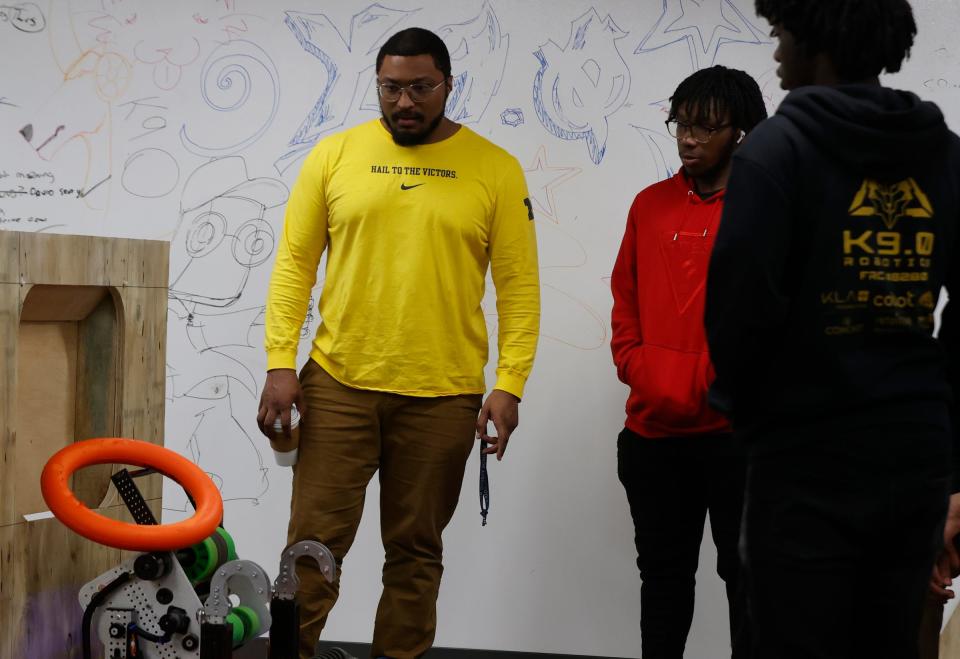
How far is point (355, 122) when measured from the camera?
9.82ft

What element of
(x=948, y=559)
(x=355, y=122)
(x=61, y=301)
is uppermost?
(x=355, y=122)

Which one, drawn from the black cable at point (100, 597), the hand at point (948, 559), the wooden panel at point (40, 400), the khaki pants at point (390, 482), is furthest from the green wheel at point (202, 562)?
the hand at point (948, 559)

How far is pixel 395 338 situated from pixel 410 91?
1.75 ft

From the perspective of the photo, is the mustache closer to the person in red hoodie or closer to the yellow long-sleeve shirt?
the yellow long-sleeve shirt

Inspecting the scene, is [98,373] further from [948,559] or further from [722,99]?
[948,559]

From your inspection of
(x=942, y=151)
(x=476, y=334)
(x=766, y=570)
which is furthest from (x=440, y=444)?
(x=942, y=151)

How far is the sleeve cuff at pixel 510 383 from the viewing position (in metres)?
2.38

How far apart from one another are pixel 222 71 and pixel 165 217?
445 millimetres

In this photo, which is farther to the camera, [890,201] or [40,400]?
[40,400]

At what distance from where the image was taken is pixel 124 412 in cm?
223

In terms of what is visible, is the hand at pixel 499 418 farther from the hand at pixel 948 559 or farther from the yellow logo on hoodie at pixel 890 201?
the yellow logo on hoodie at pixel 890 201

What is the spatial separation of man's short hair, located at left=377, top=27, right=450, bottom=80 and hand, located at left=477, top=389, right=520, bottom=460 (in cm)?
73

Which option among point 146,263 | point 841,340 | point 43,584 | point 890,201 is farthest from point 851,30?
point 43,584

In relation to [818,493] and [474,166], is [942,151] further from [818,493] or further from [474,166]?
[474,166]
